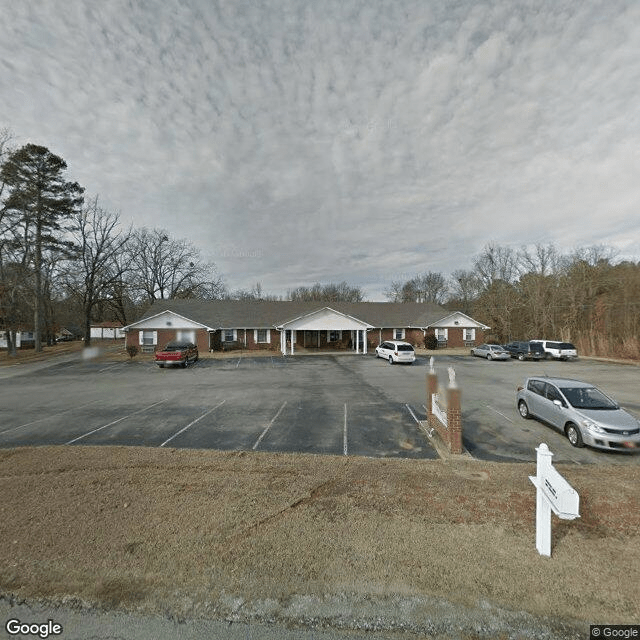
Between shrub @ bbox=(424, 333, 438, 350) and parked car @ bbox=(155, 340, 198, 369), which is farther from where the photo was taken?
shrub @ bbox=(424, 333, 438, 350)

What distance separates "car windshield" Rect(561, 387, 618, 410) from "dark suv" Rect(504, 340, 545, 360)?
869 inches

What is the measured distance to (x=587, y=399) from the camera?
8.33m

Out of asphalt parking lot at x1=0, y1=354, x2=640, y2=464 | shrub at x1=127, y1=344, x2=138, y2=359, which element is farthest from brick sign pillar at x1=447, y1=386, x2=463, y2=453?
shrub at x1=127, y1=344, x2=138, y2=359

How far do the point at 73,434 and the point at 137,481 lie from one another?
4850mm

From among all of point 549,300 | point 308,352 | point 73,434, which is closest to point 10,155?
point 308,352

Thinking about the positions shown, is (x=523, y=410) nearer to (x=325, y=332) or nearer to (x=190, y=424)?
(x=190, y=424)

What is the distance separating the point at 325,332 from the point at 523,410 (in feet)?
86.4

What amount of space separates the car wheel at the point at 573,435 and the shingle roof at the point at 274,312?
27084 mm

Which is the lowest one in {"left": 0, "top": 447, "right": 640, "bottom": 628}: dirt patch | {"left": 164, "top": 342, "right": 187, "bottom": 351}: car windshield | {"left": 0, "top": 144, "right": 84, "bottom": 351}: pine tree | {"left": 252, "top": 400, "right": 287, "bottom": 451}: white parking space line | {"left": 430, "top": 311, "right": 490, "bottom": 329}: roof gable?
{"left": 252, "top": 400, "right": 287, "bottom": 451}: white parking space line

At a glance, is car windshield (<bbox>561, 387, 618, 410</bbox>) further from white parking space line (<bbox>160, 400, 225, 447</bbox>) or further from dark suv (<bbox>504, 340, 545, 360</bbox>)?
dark suv (<bbox>504, 340, 545, 360</bbox>)

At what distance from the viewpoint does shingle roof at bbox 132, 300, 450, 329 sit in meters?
34.1

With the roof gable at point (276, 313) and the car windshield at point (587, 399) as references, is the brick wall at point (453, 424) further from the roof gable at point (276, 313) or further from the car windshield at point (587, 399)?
the roof gable at point (276, 313)

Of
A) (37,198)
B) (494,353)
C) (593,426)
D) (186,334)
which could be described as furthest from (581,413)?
(37,198)

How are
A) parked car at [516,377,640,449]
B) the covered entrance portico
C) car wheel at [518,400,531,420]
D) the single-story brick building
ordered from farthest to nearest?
the single-story brick building → the covered entrance portico → car wheel at [518,400,531,420] → parked car at [516,377,640,449]
